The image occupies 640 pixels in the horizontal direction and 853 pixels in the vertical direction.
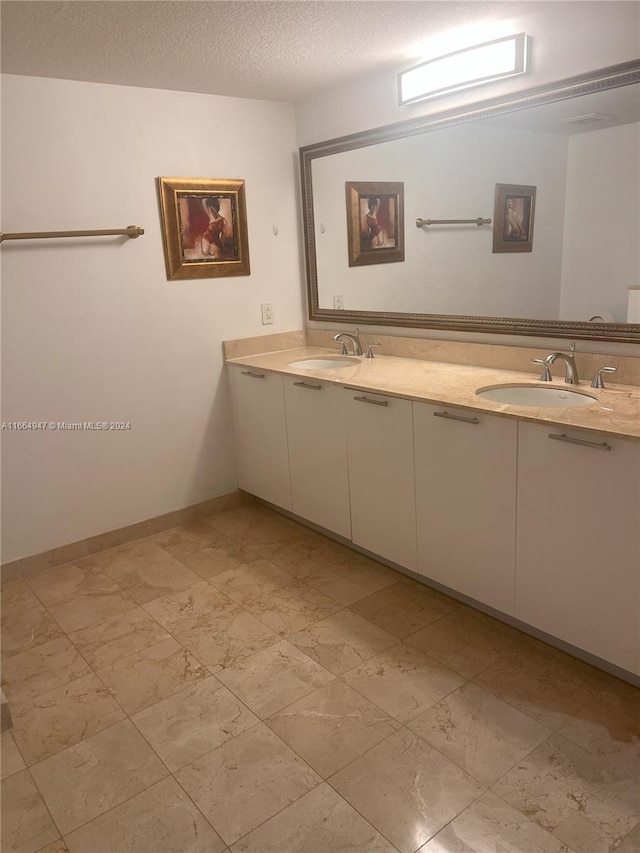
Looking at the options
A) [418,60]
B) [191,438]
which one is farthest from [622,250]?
[191,438]

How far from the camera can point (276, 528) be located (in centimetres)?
333

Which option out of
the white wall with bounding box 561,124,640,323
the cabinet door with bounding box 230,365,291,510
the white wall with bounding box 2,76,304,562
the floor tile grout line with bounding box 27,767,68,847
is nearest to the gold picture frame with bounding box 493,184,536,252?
the white wall with bounding box 561,124,640,323

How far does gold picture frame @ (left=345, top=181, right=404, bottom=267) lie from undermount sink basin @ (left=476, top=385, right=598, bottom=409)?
91 cm

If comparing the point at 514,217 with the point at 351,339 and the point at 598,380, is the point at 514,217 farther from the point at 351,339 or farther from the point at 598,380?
the point at 351,339

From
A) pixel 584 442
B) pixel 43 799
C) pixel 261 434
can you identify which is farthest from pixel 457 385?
pixel 43 799

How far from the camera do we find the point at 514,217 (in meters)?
2.53

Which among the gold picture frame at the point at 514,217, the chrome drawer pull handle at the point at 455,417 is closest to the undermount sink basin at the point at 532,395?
the chrome drawer pull handle at the point at 455,417

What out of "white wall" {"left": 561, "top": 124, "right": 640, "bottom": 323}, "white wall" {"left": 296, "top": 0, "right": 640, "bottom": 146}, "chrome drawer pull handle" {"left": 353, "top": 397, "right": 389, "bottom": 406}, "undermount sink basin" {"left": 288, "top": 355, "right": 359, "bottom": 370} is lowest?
"chrome drawer pull handle" {"left": 353, "top": 397, "right": 389, "bottom": 406}

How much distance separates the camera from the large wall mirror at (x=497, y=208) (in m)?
2.20

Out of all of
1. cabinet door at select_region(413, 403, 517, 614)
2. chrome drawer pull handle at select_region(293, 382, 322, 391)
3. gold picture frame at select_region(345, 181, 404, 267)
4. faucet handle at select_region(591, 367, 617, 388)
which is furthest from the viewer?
gold picture frame at select_region(345, 181, 404, 267)

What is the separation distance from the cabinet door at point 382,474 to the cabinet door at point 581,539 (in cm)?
51

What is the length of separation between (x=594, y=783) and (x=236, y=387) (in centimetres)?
235

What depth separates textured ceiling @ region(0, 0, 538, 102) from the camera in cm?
203

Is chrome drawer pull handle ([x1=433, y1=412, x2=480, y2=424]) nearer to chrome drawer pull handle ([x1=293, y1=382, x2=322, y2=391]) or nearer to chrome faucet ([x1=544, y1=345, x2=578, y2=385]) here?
chrome faucet ([x1=544, y1=345, x2=578, y2=385])
